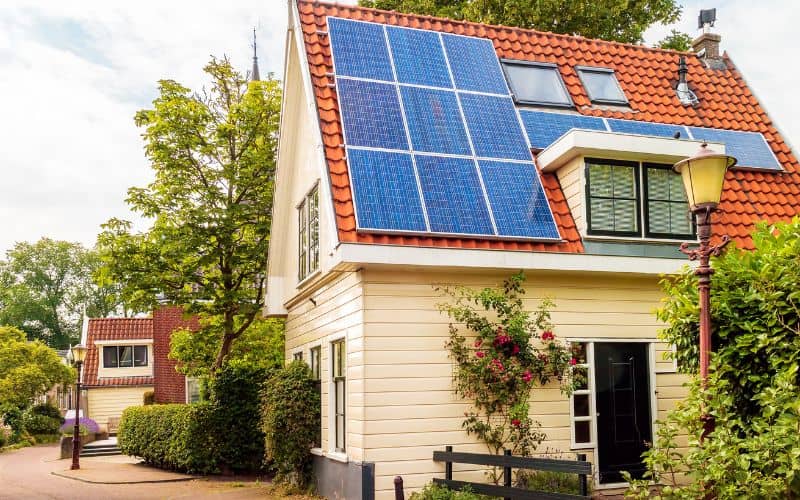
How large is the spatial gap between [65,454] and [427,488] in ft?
74.3

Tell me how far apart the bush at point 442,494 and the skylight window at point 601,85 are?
7969 mm

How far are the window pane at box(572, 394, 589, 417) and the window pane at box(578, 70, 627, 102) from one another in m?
5.88

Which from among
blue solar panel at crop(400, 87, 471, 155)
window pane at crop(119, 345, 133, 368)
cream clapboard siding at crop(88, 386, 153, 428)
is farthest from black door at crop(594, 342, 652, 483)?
window pane at crop(119, 345, 133, 368)

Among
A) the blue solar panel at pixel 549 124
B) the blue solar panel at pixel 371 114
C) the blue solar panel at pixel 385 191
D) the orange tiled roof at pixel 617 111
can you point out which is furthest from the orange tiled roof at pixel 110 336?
the blue solar panel at pixel 385 191

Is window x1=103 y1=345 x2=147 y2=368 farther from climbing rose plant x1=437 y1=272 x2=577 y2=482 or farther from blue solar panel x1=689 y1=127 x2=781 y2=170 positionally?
blue solar panel x1=689 y1=127 x2=781 y2=170

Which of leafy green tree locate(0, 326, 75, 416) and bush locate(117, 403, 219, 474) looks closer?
bush locate(117, 403, 219, 474)

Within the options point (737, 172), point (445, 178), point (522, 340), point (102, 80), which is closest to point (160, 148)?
point (102, 80)

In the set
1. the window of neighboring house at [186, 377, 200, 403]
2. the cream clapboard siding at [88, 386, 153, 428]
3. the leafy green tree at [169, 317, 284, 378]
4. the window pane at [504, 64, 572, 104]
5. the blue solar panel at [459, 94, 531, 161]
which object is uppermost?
the window pane at [504, 64, 572, 104]

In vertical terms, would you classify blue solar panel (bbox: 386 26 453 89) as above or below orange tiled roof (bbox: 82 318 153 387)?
above

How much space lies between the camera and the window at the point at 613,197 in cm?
1236

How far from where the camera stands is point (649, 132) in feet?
46.8

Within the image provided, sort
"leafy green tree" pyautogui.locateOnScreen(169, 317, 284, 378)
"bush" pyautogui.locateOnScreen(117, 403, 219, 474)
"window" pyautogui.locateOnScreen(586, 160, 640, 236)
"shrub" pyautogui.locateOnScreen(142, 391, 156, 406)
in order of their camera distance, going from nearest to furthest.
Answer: "window" pyautogui.locateOnScreen(586, 160, 640, 236) → "bush" pyautogui.locateOnScreen(117, 403, 219, 474) → "leafy green tree" pyautogui.locateOnScreen(169, 317, 284, 378) → "shrub" pyautogui.locateOnScreen(142, 391, 156, 406)

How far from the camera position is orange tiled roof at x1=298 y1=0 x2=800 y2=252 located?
11945 millimetres

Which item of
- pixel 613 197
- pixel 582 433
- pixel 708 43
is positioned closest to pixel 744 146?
pixel 708 43
